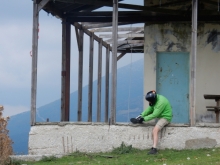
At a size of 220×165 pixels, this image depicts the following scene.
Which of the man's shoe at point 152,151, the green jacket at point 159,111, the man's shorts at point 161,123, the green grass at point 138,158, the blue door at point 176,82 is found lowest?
the green grass at point 138,158

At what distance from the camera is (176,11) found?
663 inches

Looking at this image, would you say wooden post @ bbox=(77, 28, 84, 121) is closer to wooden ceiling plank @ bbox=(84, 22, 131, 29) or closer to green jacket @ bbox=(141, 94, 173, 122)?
wooden ceiling plank @ bbox=(84, 22, 131, 29)

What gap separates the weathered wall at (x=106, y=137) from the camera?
13.6m

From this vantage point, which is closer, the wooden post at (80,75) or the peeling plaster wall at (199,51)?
the peeling plaster wall at (199,51)

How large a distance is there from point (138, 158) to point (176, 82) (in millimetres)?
5332

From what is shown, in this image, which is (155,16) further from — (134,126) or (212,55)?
(134,126)

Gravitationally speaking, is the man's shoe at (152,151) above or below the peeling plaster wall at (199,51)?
below

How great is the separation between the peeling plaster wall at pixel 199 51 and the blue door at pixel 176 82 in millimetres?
220

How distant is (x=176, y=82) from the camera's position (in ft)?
57.0

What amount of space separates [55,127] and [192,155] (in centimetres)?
367

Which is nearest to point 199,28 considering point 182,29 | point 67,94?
point 182,29

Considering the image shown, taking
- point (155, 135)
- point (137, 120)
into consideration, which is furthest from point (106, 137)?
point (155, 135)

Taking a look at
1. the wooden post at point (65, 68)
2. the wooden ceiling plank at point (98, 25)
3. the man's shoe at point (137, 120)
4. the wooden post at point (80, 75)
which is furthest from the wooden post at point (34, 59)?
the wooden post at point (80, 75)

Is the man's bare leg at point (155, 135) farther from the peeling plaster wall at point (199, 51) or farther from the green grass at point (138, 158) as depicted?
the peeling plaster wall at point (199, 51)
